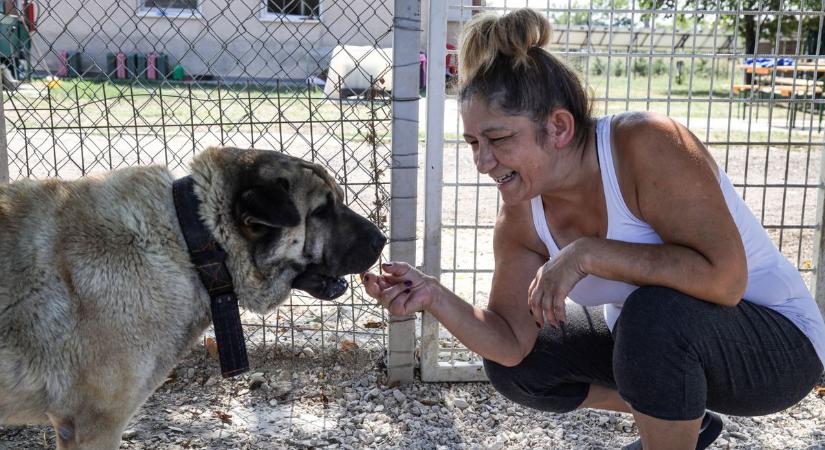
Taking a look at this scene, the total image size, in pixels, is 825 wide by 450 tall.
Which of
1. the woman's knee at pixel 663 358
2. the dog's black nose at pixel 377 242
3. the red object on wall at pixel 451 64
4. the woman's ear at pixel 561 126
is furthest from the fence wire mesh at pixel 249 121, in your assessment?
the woman's knee at pixel 663 358

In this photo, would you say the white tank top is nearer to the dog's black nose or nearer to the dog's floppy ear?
the dog's black nose

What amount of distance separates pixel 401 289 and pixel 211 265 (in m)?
0.68

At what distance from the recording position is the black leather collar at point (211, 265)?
8.70 feet

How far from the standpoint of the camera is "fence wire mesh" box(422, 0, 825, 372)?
12.5 ft

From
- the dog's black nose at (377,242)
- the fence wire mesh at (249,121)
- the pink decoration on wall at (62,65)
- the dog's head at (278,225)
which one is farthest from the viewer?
the pink decoration on wall at (62,65)

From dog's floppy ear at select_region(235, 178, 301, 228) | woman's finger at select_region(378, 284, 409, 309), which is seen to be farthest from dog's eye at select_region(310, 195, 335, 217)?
woman's finger at select_region(378, 284, 409, 309)

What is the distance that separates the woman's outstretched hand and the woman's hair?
68cm

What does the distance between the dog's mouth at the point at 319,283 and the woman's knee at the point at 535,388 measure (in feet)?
2.19

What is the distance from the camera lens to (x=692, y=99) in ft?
12.5

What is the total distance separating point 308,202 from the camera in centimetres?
288

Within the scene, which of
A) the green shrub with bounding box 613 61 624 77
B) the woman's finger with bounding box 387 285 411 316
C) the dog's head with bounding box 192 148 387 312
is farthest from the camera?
the green shrub with bounding box 613 61 624 77

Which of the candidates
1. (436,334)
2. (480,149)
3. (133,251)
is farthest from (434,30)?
(133,251)

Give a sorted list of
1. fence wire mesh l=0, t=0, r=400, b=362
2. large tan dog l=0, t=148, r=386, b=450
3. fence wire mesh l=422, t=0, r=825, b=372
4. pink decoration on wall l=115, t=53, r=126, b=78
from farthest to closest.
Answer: pink decoration on wall l=115, t=53, r=126, b=78 → fence wire mesh l=0, t=0, r=400, b=362 → fence wire mesh l=422, t=0, r=825, b=372 → large tan dog l=0, t=148, r=386, b=450

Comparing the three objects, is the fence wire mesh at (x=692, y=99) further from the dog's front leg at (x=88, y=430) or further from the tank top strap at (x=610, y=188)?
the dog's front leg at (x=88, y=430)
